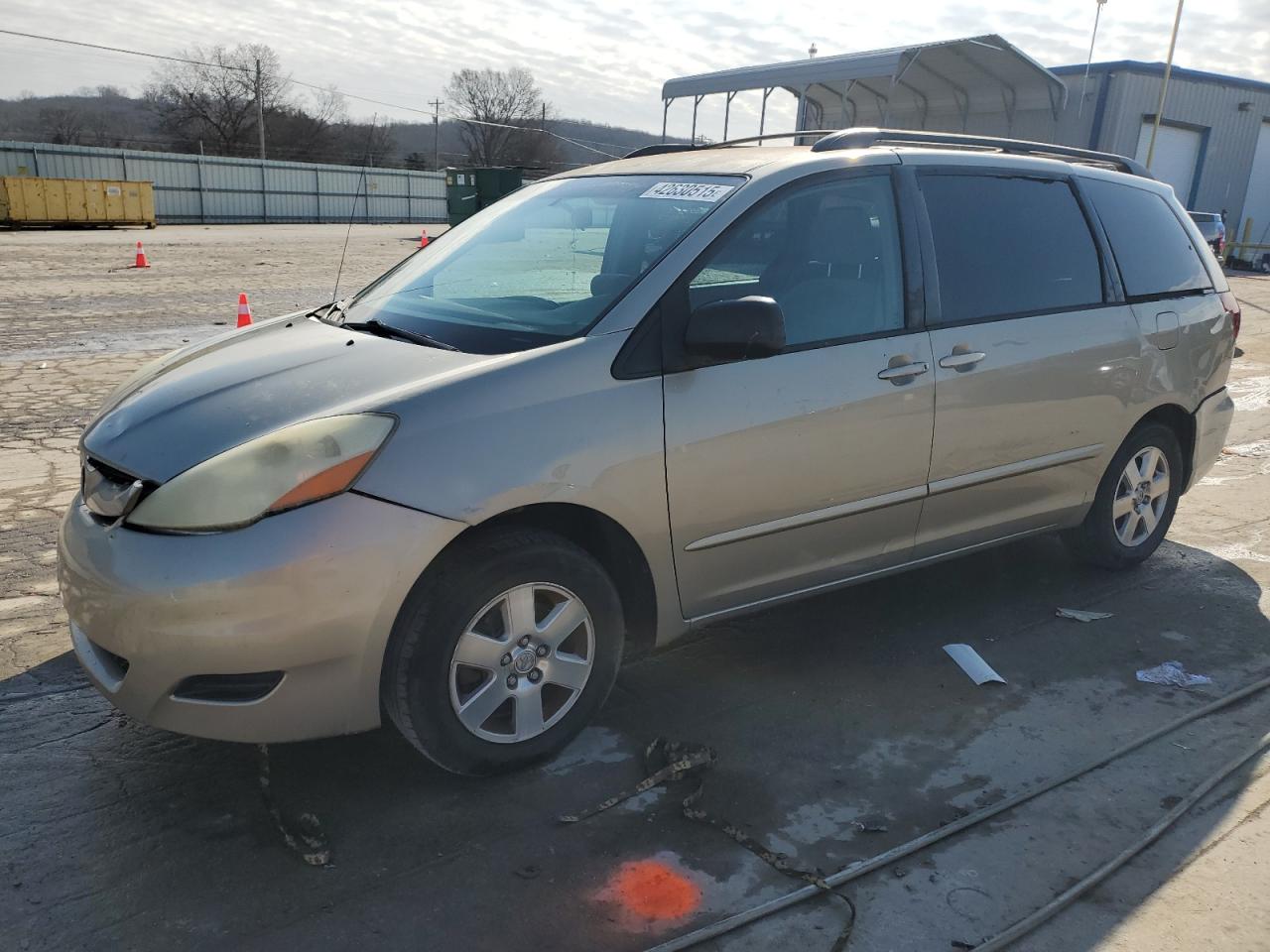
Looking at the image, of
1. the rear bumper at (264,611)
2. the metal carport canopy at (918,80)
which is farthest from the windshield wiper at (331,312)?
the metal carport canopy at (918,80)

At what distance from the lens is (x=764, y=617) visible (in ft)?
14.5

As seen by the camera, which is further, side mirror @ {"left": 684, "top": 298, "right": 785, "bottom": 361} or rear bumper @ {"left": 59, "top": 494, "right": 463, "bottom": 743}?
side mirror @ {"left": 684, "top": 298, "right": 785, "bottom": 361}

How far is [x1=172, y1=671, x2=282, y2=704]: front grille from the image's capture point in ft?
8.83

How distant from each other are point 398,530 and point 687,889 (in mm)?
1179

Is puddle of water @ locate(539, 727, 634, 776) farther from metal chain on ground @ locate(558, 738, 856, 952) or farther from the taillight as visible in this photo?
the taillight

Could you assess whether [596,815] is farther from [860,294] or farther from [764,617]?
[860,294]

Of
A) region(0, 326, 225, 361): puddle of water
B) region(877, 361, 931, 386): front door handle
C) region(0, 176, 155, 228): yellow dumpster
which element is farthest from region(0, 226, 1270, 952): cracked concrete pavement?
region(0, 176, 155, 228): yellow dumpster

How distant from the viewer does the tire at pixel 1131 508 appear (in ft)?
15.7

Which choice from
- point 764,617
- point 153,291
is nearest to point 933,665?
point 764,617

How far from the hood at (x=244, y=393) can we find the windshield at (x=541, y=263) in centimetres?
21

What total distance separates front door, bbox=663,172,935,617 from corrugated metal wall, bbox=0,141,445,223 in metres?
32.6

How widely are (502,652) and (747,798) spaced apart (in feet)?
2.76

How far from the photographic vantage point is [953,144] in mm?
4312

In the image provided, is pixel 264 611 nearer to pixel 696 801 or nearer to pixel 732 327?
pixel 696 801
